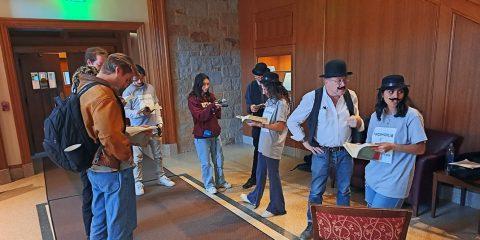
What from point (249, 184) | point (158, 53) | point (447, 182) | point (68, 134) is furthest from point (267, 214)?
point (158, 53)

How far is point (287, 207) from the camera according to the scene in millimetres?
3072

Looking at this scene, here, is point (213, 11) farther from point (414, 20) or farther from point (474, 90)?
point (474, 90)

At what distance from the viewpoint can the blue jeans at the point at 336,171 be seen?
220cm

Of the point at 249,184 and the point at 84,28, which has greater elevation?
the point at 84,28

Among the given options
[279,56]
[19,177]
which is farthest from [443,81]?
[19,177]

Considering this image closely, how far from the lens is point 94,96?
5.44ft

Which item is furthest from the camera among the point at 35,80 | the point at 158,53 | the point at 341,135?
the point at 35,80

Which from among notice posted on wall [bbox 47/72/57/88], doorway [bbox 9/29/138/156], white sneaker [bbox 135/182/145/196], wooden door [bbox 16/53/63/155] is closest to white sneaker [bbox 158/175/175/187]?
white sneaker [bbox 135/182/145/196]

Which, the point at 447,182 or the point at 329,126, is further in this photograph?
the point at 447,182

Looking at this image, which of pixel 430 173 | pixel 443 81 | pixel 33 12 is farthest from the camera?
pixel 33 12

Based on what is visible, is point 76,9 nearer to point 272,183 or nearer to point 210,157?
point 210,157

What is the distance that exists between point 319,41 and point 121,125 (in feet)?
10.8

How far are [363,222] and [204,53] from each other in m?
4.74

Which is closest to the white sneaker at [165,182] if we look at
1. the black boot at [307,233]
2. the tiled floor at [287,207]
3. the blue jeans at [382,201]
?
the tiled floor at [287,207]
